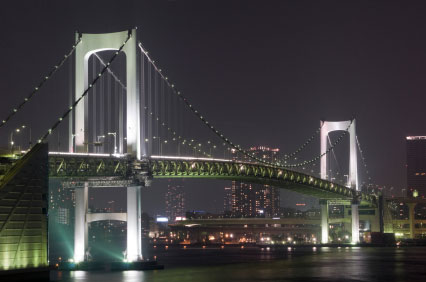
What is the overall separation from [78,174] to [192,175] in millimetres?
11152

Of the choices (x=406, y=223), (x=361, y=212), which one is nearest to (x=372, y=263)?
(x=361, y=212)

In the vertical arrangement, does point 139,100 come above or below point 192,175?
above

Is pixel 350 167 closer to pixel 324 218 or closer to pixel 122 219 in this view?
pixel 324 218

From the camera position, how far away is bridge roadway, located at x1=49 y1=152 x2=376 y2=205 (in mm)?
47656

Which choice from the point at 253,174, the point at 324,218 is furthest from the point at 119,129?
the point at 324,218

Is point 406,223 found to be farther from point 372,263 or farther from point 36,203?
point 36,203

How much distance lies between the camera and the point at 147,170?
4903 cm

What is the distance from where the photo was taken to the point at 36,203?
37312 mm

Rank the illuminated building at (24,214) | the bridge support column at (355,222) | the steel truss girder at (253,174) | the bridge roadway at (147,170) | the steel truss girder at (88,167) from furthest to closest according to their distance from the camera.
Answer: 1. the bridge support column at (355,222)
2. the steel truss girder at (253,174)
3. the bridge roadway at (147,170)
4. the steel truss girder at (88,167)
5. the illuminated building at (24,214)

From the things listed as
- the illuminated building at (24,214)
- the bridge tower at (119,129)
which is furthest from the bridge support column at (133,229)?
the illuminated building at (24,214)

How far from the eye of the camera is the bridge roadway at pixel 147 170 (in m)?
47.7

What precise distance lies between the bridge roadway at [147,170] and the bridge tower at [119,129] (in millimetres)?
707

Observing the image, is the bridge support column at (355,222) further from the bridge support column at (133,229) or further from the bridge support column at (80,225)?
the bridge support column at (80,225)

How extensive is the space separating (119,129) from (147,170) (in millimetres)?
2988
